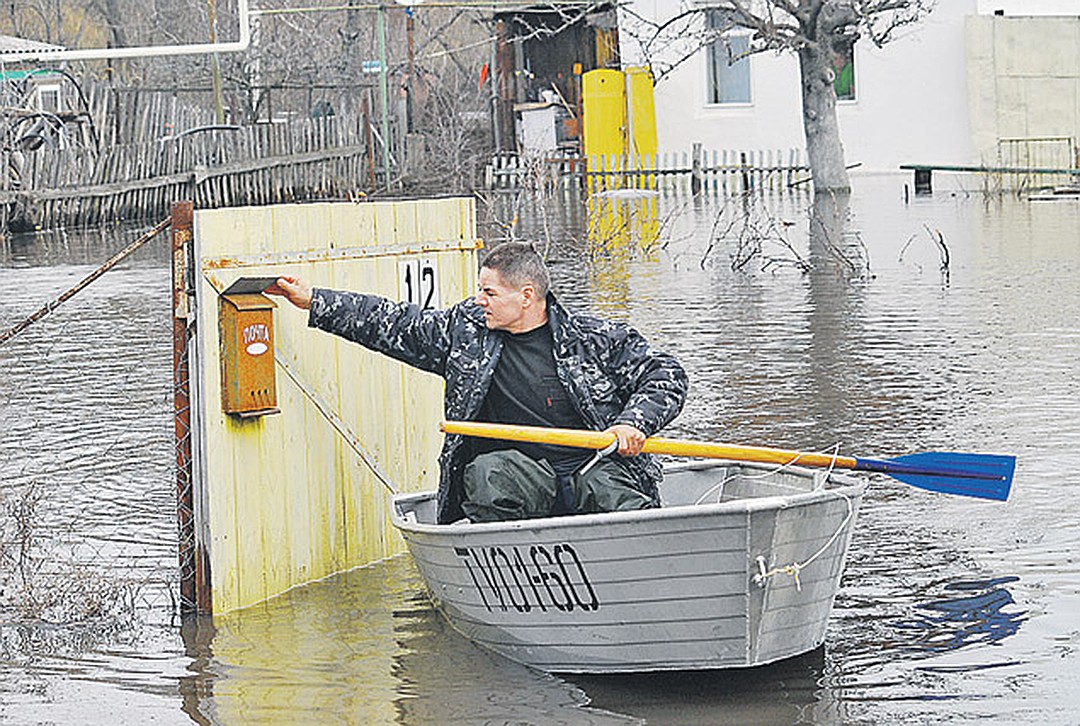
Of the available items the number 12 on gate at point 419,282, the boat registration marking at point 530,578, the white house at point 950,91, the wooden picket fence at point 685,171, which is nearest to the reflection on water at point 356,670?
the boat registration marking at point 530,578

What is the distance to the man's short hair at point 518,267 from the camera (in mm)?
6652

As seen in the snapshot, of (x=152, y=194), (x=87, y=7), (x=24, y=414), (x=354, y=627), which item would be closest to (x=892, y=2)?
(x=152, y=194)

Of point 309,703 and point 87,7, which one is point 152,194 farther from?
point 309,703

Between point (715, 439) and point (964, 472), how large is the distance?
3.57 metres

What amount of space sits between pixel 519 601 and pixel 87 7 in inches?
434

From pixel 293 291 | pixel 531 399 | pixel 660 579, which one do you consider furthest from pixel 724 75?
pixel 660 579

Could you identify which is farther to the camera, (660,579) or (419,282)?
(419,282)

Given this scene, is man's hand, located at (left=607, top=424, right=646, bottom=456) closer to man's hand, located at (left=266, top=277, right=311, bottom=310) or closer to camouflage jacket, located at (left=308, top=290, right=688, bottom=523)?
camouflage jacket, located at (left=308, top=290, right=688, bottom=523)

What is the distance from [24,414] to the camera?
1193 cm

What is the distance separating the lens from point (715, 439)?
10.4m

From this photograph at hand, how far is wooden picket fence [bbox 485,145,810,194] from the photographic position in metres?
36.9

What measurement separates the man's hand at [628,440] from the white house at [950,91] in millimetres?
30434

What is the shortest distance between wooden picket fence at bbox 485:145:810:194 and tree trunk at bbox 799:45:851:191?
2279mm

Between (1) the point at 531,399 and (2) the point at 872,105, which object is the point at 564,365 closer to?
(1) the point at 531,399
